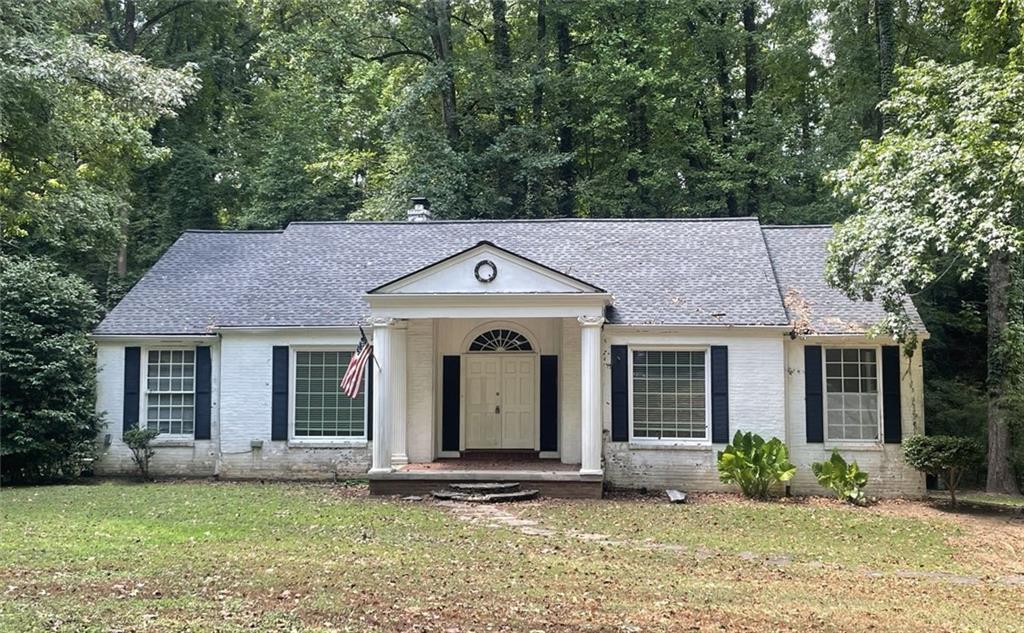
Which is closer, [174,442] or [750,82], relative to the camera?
[174,442]

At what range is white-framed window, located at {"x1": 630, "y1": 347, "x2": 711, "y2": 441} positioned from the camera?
51.5ft

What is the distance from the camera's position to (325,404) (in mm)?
16578

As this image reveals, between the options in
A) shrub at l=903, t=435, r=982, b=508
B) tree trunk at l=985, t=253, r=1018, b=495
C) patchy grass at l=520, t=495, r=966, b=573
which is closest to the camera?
patchy grass at l=520, t=495, r=966, b=573

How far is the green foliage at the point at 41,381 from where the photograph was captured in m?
15.9

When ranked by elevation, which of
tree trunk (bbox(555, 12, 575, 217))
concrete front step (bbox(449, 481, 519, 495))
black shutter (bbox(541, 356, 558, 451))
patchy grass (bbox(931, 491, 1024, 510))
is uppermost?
tree trunk (bbox(555, 12, 575, 217))

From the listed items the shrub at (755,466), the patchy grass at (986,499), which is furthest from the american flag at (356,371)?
the patchy grass at (986,499)

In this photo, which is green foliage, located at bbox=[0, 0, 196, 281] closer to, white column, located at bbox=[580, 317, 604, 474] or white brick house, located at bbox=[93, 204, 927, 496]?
white brick house, located at bbox=[93, 204, 927, 496]

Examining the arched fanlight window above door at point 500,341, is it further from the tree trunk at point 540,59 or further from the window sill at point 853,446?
the tree trunk at point 540,59

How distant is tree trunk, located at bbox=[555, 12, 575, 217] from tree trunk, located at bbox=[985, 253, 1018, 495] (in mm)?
13161

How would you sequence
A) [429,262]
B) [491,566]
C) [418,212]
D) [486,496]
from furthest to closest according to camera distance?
[418,212] < [429,262] < [486,496] < [491,566]

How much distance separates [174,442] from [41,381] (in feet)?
8.78

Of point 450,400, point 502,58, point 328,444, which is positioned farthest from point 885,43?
point 328,444

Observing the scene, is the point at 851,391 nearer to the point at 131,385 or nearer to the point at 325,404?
the point at 325,404

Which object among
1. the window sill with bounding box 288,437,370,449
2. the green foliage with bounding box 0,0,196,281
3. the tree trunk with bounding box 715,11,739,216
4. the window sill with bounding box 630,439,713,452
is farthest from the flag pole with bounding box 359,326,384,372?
the tree trunk with bounding box 715,11,739,216
